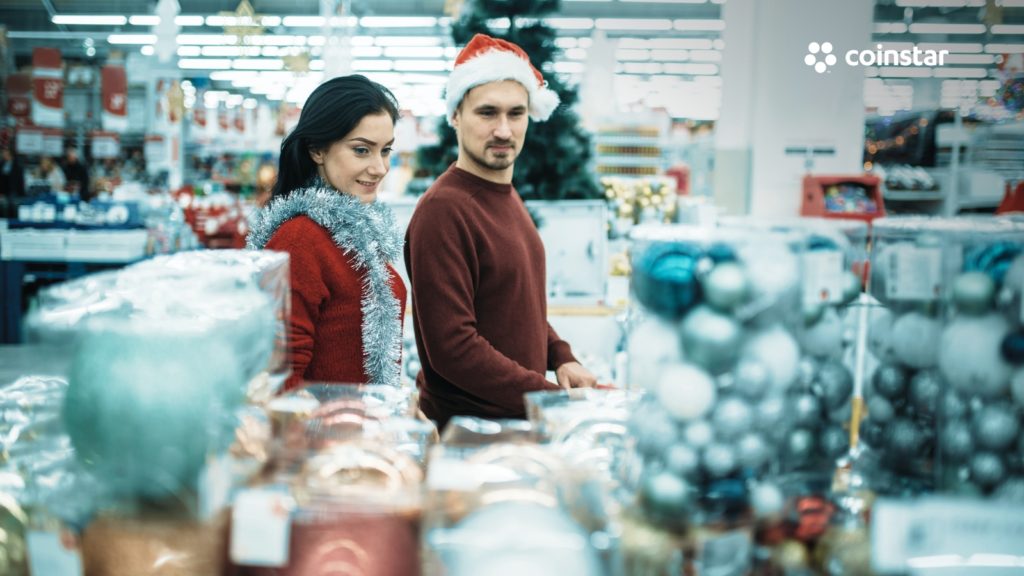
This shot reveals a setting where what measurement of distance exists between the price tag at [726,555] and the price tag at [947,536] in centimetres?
15

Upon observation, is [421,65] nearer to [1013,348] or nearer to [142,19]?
[142,19]

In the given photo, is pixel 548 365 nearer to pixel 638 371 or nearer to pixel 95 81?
pixel 638 371

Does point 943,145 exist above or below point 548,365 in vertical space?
above

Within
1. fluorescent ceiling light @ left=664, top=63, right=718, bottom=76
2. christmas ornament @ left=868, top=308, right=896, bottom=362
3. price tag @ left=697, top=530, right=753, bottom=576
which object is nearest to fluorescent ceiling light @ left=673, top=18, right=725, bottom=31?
fluorescent ceiling light @ left=664, top=63, right=718, bottom=76

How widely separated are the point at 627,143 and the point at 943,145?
9.42ft

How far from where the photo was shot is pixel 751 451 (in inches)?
37.7

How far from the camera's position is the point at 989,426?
97 cm

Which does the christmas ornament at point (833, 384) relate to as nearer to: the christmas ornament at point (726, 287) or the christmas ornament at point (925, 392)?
the christmas ornament at point (925, 392)

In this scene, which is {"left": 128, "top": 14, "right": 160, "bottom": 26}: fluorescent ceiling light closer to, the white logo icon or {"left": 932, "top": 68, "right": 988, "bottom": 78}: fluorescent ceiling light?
the white logo icon

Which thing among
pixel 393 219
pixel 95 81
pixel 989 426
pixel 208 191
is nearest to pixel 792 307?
pixel 989 426

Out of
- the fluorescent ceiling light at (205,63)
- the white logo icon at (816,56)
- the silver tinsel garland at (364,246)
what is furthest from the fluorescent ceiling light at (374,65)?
the silver tinsel garland at (364,246)

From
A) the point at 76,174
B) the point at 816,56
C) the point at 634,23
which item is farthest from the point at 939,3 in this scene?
the point at 76,174

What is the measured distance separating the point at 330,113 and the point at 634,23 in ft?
42.0

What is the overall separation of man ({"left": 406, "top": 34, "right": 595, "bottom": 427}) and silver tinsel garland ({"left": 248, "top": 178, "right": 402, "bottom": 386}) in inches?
3.4
